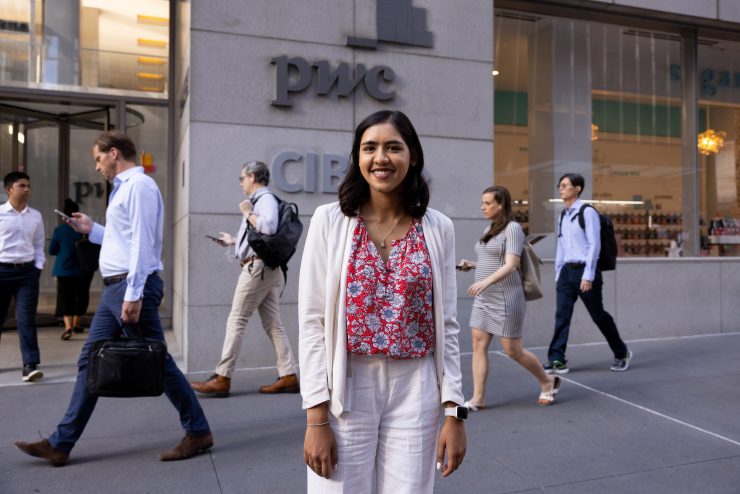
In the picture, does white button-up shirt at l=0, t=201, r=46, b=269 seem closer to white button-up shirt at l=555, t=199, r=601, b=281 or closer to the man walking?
the man walking

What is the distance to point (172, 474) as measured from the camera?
3.69 meters

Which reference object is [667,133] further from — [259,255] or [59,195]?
[59,195]

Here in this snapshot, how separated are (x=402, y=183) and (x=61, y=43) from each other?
8.37 meters

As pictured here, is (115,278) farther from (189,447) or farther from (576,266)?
(576,266)

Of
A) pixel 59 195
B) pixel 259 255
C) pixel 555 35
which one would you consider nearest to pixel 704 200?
pixel 555 35

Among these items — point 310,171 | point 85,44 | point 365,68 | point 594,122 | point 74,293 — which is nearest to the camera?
point 310,171

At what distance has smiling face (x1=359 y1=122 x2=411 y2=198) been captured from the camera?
202cm

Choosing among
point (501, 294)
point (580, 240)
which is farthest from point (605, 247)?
point (501, 294)

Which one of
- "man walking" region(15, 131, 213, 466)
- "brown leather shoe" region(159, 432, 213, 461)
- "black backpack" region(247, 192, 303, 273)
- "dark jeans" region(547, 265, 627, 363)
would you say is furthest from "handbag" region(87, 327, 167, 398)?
"dark jeans" region(547, 265, 627, 363)

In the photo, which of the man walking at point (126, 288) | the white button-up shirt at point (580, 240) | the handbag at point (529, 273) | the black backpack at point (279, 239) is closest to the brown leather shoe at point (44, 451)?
the man walking at point (126, 288)

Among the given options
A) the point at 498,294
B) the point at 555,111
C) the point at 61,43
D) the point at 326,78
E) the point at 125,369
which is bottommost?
the point at 125,369

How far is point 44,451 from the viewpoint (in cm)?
374

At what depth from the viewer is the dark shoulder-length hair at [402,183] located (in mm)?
2066

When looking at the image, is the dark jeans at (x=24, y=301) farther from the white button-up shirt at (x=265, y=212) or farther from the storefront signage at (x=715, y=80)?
the storefront signage at (x=715, y=80)
